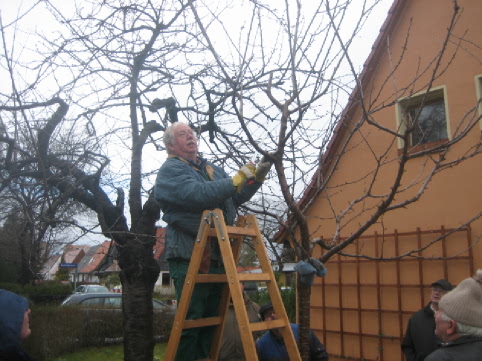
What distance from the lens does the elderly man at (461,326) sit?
2.26m

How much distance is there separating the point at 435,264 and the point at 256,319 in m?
2.97

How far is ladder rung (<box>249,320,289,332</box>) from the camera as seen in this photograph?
236 centimetres

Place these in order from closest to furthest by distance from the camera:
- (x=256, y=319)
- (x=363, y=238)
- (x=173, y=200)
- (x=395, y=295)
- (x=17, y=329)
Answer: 1. (x=17, y=329)
2. (x=173, y=200)
3. (x=256, y=319)
4. (x=395, y=295)
5. (x=363, y=238)

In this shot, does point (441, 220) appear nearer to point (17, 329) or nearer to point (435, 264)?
point (435, 264)

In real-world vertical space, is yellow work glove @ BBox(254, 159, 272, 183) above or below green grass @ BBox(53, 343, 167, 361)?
above

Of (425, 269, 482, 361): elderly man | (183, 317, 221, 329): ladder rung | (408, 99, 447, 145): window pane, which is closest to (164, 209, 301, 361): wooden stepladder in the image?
(183, 317, 221, 329): ladder rung

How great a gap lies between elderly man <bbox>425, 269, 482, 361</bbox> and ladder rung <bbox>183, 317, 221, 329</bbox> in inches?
48.2

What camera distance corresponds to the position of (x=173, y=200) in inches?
109

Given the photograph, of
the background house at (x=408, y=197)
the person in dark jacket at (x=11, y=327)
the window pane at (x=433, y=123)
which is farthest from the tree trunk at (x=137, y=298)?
the window pane at (x=433, y=123)

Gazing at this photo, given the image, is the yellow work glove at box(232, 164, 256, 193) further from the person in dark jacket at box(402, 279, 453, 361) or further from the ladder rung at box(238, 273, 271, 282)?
the person in dark jacket at box(402, 279, 453, 361)

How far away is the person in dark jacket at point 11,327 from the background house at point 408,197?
420 cm

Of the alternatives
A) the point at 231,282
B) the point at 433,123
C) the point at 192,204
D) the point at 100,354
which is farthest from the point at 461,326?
the point at 100,354

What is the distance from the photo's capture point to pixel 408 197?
664cm

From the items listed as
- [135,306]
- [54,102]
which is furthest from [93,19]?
[135,306]
